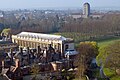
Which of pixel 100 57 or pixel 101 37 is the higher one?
pixel 100 57

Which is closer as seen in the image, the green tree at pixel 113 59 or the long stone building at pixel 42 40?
the green tree at pixel 113 59

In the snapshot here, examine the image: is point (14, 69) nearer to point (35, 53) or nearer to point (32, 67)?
point (32, 67)

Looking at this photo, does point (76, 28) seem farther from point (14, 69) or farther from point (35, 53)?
point (14, 69)

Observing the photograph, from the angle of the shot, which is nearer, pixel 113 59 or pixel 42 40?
pixel 113 59

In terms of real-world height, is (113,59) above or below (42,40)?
above

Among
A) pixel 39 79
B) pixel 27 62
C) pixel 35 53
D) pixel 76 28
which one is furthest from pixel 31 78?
pixel 76 28

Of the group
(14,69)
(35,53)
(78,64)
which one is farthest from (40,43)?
(14,69)

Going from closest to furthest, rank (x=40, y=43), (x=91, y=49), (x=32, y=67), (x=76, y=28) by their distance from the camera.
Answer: (x=32, y=67) → (x=91, y=49) → (x=40, y=43) → (x=76, y=28)

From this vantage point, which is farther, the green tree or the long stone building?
the long stone building

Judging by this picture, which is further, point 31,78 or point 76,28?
point 76,28

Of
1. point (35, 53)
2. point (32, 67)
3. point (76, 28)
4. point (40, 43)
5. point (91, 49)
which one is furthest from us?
point (76, 28)
